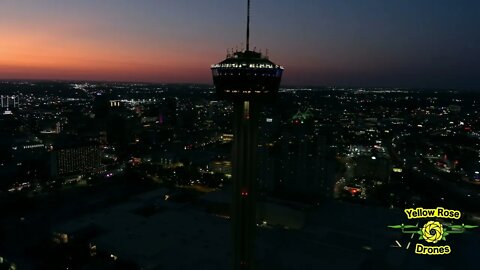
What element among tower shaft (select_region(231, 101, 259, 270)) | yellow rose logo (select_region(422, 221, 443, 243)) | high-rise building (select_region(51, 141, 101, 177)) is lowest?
high-rise building (select_region(51, 141, 101, 177))

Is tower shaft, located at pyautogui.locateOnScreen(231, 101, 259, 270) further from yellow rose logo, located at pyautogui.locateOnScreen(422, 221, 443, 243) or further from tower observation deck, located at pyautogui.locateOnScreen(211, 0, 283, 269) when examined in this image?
yellow rose logo, located at pyautogui.locateOnScreen(422, 221, 443, 243)

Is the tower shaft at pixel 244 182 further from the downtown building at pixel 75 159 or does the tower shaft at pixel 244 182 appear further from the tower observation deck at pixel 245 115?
the downtown building at pixel 75 159

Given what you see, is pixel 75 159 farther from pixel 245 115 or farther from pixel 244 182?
pixel 245 115

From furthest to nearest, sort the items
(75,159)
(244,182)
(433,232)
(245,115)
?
(75,159), (433,232), (244,182), (245,115)

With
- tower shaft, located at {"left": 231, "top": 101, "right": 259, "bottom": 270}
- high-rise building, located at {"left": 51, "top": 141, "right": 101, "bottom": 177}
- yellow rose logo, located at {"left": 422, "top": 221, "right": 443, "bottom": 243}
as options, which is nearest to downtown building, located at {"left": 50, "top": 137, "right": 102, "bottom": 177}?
high-rise building, located at {"left": 51, "top": 141, "right": 101, "bottom": 177}

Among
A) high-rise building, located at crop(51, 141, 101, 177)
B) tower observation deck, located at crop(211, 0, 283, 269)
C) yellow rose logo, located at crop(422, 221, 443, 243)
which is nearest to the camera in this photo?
tower observation deck, located at crop(211, 0, 283, 269)

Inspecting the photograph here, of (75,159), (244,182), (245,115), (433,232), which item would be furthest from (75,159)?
(433,232)

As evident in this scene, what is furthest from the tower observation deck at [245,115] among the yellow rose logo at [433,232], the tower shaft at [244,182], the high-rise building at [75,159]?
the high-rise building at [75,159]
